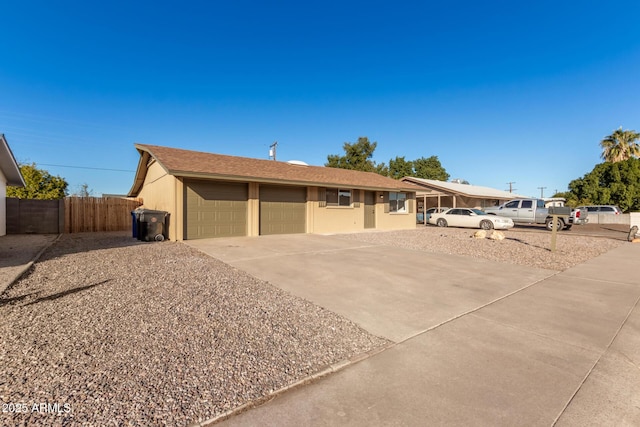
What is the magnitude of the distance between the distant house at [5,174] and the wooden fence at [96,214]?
2056mm

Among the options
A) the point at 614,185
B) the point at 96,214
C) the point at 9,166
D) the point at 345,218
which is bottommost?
the point at 345,218

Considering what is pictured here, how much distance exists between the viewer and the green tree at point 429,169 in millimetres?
47031

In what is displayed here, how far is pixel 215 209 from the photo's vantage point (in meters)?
11.9

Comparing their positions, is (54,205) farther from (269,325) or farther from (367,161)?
(367,161)

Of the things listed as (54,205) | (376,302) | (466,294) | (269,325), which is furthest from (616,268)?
(54,205)

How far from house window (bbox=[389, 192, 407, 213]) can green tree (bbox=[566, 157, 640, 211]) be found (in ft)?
83.7

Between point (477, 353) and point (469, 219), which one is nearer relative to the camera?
point (477, 353)

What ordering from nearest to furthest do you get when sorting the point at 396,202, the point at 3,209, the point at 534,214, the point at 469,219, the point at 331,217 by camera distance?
the point at 3,209 → the point at 331,217 → the point at 469,219 → the point at 534,214 → the point at 396,202

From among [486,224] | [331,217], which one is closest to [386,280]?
[331,217]

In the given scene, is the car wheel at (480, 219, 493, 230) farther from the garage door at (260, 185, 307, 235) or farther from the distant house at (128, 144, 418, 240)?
the garage door at (260, 185, 307, 235)

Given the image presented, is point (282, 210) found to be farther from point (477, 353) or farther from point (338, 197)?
point (477, 353)

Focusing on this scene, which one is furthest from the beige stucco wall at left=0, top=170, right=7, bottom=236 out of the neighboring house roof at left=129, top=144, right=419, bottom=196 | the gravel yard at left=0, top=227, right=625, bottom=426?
the gravel yard at left=0, top=227, right=625, bottom=426

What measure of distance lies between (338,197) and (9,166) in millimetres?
14359

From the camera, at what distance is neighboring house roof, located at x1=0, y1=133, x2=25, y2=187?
32.9ft
